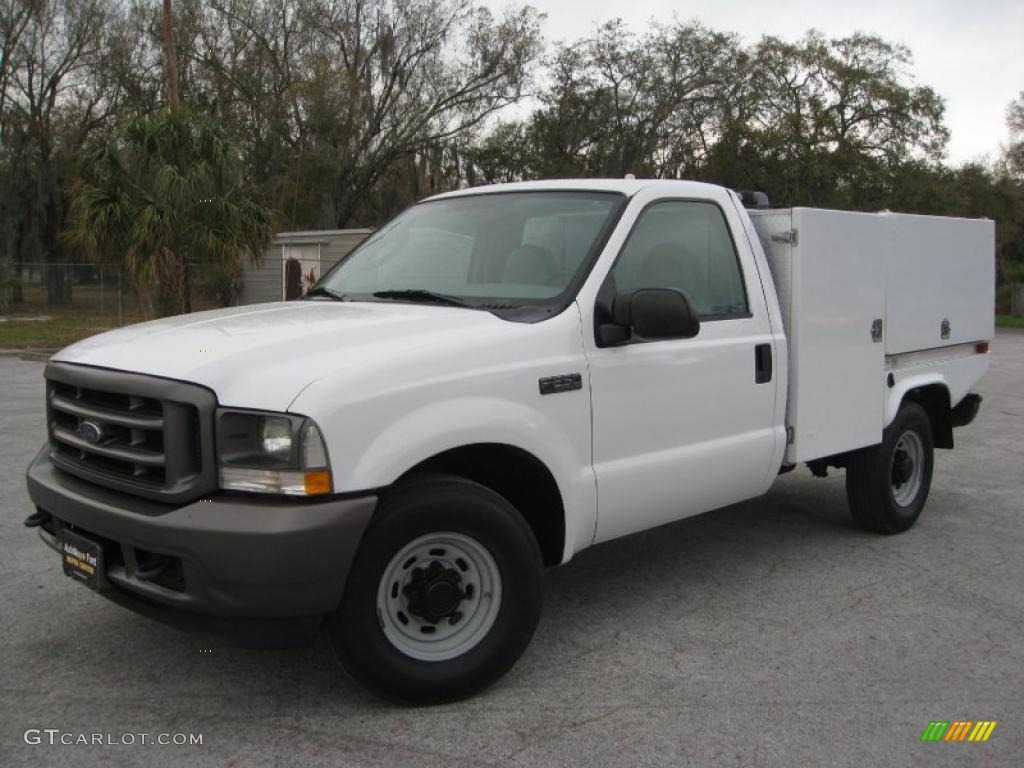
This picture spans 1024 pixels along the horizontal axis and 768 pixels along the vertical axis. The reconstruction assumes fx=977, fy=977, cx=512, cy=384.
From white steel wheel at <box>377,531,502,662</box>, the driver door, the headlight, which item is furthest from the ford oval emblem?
the driver door

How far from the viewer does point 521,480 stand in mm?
3967

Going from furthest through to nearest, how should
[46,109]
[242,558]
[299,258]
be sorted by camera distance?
1. [46,109]
2. [299,258]
3. [242,558]

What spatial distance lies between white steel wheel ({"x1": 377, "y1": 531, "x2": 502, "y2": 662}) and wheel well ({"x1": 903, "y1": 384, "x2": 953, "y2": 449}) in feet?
11.7

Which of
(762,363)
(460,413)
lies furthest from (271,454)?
(762,363)

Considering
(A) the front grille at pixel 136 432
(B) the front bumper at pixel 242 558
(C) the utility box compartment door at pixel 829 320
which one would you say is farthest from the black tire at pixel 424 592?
(C) the utility box compartment door at pixel 829 320

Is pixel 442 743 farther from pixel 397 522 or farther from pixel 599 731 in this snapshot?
pixel 397 522

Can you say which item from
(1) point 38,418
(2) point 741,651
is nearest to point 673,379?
(2) point 741,651

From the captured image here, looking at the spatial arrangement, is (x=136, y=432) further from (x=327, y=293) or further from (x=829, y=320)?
(x=829, y=320)

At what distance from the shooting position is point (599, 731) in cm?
339

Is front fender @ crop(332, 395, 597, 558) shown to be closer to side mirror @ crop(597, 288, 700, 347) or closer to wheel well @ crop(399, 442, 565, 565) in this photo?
wheel well @ crop(399, 442, 565, 565)

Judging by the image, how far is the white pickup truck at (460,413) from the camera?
10.3 ft

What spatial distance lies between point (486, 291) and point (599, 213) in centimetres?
63

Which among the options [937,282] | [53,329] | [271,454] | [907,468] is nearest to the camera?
[271,454]

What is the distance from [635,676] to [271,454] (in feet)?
5.66
